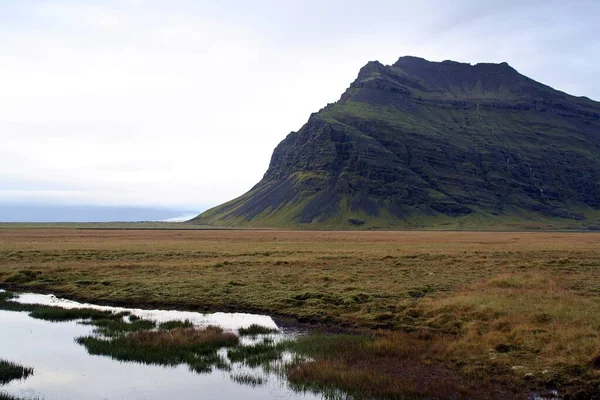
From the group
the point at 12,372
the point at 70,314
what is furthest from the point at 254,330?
the point at 70,314

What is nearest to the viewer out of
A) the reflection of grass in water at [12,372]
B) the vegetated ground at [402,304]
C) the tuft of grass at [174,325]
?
the reflection of grass in water at [12,372]

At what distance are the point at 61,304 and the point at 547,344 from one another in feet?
104

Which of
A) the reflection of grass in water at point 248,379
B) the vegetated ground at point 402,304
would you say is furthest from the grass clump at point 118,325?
the reflection of grass in water at point 248,379

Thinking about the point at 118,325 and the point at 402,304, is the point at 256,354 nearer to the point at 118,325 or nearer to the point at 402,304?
the point at 118,325

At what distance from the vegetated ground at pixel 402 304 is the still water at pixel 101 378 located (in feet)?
7.05

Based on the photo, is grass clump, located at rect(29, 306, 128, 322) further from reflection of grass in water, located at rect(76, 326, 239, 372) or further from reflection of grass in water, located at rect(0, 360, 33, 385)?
reflection of grass in water, located at rect(0, 360, 33, 385)

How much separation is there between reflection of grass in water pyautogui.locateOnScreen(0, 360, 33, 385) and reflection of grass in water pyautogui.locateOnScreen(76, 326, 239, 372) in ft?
11.1

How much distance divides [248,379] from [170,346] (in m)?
6.14

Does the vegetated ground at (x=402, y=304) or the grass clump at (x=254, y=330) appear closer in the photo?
the vegetated ground at (x=402, y=304)

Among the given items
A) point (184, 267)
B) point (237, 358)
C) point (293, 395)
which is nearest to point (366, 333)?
point (237, 358)

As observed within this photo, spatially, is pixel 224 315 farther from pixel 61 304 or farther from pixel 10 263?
pixel 10 263

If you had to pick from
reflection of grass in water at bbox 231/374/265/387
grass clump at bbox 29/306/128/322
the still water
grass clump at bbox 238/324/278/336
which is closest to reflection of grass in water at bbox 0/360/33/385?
the still water

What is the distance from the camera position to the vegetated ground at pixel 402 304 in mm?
17797

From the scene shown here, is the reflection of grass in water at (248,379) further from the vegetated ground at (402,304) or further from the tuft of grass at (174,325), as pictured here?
the tuft of grass at (174,325)
